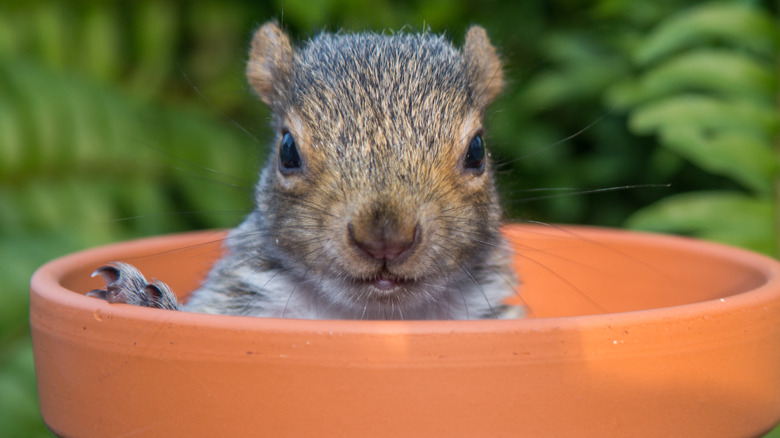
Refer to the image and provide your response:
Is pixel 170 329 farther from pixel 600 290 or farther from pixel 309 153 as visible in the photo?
pixel 600 290

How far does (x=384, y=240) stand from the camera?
112cm

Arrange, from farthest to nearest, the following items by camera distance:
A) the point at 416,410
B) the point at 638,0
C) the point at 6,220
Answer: the point at 638,0 → the point at 6,220 → the point at 416,410

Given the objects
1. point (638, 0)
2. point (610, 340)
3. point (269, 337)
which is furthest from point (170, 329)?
point (638, 0)

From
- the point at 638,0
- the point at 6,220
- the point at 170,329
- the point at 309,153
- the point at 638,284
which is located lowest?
the point at 6,220

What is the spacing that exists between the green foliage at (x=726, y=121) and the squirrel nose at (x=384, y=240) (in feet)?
3.72

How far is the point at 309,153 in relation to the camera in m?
1.35

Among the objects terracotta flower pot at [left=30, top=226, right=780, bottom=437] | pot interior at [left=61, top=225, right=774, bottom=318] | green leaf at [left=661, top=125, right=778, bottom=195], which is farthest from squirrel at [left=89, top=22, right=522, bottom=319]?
green leaf at [left=661, top=125, right=778, bottom=195]

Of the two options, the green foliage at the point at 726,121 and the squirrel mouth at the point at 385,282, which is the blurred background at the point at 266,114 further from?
the squirrel mouth at the point at 385,282

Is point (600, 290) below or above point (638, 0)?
below

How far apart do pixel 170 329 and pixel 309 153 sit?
0.51 meters

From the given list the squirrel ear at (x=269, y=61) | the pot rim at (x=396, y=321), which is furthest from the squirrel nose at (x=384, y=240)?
the squirrel ear at (x=269, y=61)

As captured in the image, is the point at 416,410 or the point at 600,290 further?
the point at 600,290

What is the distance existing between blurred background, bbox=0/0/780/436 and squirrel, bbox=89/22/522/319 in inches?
11.5

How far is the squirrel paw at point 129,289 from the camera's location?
1.25m
